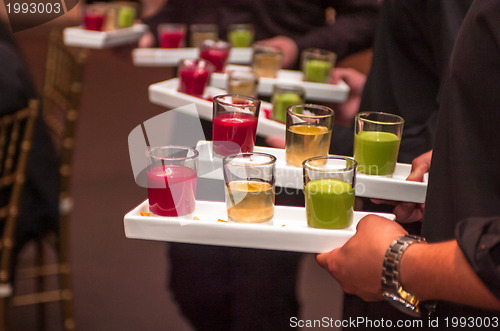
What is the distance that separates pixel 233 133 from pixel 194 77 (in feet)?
2.02

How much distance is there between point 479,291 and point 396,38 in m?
0.82

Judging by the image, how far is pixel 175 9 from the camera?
2.83 meters

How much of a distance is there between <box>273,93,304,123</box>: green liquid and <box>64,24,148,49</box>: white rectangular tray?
120 centimetres

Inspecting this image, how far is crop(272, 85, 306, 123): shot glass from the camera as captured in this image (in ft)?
5.97

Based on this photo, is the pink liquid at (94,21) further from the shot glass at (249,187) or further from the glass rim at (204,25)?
the shot glass at (249,187)

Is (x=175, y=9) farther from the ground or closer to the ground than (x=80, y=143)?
farther from the ground

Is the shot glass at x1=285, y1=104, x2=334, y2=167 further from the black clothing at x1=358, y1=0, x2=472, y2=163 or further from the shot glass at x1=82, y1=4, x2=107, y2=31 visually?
the shot glass at x1=82, y1=4, x2=107, y2=31

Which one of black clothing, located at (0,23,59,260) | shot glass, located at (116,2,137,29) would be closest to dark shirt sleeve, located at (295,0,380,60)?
shot glass, located at (116,2,137,29)

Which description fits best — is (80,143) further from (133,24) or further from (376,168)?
(376,168)

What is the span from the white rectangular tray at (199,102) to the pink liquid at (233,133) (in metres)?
0.30

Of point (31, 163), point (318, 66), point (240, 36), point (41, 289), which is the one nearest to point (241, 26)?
point (240, 36)

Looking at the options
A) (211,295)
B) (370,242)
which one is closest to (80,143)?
(211,295)

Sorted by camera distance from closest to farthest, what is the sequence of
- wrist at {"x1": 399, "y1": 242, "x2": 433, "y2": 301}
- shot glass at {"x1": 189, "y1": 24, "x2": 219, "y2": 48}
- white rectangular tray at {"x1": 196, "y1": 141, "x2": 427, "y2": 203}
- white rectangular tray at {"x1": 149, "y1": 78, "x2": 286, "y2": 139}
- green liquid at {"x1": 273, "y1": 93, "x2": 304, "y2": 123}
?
wrist at {"x1": 399, "y1": 242, "x2": 433, "y2": 301}, white rectangular tray at {"x1": 196, "y1": 141, "x2": 427, "y2": 203}, white rectangular tray at {"x1": 149, "y1": 78, "x2": 286, "y2": 139}, green liquid at {"x1": 273, "y1": 93, "x2": 304, "y2": 123}, shot glass at {"x1": 189, "y1": 24, "x2": 219, "y2": 48}

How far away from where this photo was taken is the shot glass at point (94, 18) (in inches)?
111
